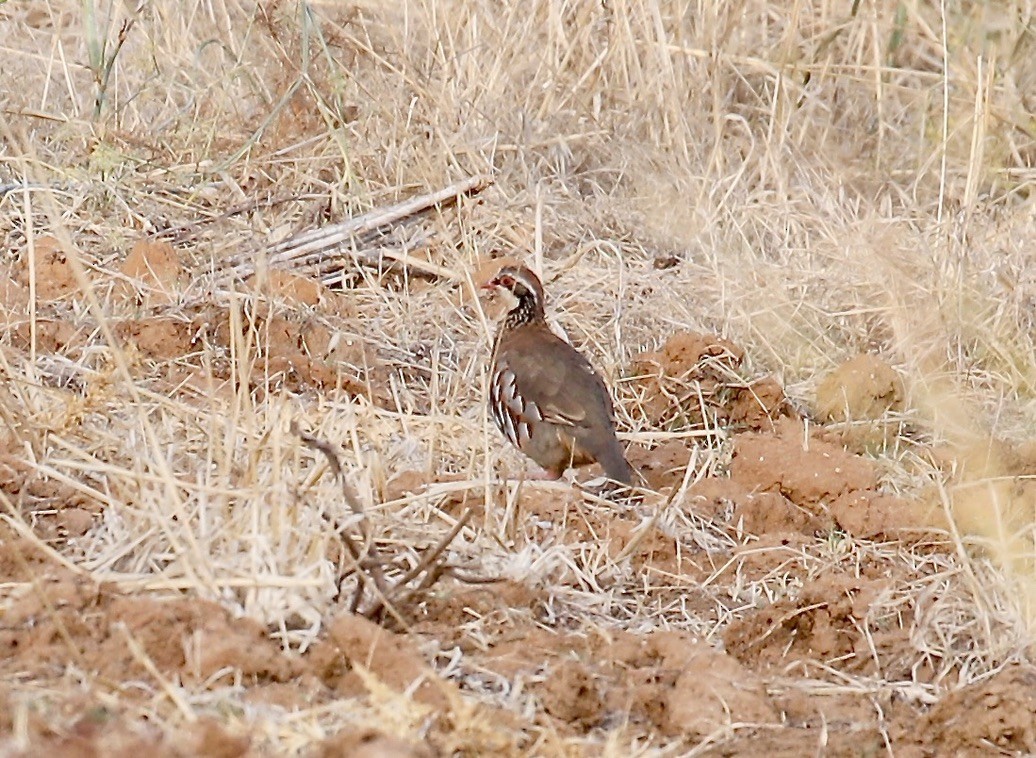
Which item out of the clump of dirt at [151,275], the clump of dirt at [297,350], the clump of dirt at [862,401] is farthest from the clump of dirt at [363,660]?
the clump of dirt at [151,275]

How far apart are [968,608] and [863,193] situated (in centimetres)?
423

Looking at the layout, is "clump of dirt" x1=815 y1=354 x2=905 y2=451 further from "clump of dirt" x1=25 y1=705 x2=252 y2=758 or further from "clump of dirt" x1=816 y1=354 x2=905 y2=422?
"clump of dirt" x1=25 y1=705 x2=252 y2=758

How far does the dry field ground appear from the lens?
11.0ft

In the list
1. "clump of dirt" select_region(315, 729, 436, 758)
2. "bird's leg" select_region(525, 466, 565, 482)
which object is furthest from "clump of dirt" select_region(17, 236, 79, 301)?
"clump of dirt" select_region(315, 729, 436, 758)

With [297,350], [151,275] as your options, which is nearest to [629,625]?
[297,350]

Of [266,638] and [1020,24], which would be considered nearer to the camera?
[266,638]

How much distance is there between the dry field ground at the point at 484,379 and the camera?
3.35 metres

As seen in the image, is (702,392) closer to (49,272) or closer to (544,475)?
(544,475)

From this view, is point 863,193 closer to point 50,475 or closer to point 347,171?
point 347,171

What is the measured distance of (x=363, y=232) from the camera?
683 cm

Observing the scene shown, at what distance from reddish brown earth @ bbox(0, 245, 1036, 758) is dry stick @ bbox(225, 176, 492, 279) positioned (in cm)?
64

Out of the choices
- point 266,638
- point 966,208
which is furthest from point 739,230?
point 266,638

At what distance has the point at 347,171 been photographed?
706 centimetres

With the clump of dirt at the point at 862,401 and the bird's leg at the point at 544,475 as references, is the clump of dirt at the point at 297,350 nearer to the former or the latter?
the bird's leg at the point at 544,475
